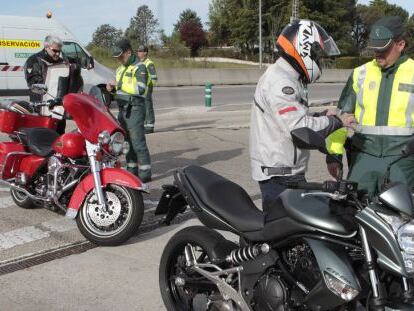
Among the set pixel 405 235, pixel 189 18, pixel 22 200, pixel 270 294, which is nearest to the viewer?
pixel 405 235

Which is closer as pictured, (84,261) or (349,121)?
(349,121)

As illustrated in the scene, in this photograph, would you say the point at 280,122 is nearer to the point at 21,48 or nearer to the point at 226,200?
the point at 226,200

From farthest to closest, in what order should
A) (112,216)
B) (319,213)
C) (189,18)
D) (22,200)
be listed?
(189,18)
(22,200)
(112,216)
(319,213)

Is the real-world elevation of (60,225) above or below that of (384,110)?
below

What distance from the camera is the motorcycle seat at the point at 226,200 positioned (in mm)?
3230

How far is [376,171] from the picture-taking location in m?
3.99

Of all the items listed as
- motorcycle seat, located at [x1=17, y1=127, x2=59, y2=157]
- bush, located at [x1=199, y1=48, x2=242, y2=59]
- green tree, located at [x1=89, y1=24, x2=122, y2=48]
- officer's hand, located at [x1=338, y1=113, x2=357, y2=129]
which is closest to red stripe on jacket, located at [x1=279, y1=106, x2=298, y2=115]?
officer's hand, located at [x1=338, y1=113, x2=357, y2=129]

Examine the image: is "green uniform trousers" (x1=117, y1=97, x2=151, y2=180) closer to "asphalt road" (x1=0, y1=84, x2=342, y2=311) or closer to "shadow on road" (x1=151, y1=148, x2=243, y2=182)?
"asphalt road" (x1=0, y1=84, x2=342, y2=311)

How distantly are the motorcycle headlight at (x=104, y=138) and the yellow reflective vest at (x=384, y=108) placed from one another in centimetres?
224

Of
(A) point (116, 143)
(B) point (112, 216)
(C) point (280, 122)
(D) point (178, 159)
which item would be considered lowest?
(D) point (178, 159)

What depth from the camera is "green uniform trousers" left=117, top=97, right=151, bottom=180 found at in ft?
24.7

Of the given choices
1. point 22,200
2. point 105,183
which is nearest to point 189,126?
point 22,200

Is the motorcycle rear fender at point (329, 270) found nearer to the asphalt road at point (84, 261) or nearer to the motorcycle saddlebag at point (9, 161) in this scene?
the asphalt road at point (84, 261)

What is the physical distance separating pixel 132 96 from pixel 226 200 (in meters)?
4.30
